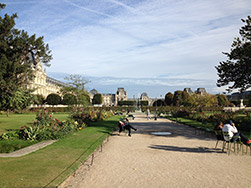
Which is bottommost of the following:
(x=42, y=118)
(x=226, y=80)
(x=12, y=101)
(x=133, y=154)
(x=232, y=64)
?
(x=133, y=154)

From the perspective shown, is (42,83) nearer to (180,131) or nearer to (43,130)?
(180,131)

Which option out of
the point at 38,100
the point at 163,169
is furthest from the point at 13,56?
the point at 38,100

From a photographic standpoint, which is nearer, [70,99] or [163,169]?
[163,169]

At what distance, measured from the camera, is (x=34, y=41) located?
20031 millimetres

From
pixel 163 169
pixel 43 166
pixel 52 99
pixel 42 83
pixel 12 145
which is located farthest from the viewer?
pixel 42 83

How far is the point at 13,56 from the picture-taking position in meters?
18.0

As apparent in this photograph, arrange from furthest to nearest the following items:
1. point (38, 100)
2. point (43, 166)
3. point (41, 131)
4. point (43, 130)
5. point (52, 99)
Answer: point (52, 99), point (38, 100), point (43, 130), point (41, 131), point (43, 166)

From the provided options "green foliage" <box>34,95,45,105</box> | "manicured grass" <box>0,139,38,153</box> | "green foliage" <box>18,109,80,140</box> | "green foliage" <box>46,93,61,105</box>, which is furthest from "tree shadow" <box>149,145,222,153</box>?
"green foliage" <box>46,93,61,105</box>

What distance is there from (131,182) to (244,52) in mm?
13401

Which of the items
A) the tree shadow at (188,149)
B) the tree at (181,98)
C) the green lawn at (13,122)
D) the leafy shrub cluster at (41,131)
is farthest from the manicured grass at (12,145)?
the tree at (181,98)

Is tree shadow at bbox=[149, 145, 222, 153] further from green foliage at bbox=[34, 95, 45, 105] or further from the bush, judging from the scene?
green foliage at bbox=[34, 95, 45, 105]

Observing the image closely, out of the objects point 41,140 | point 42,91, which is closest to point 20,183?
point 41,140

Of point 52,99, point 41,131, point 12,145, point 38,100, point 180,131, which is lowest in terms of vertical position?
point 180,131

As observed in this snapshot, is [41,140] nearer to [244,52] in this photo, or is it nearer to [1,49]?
[1,49]
